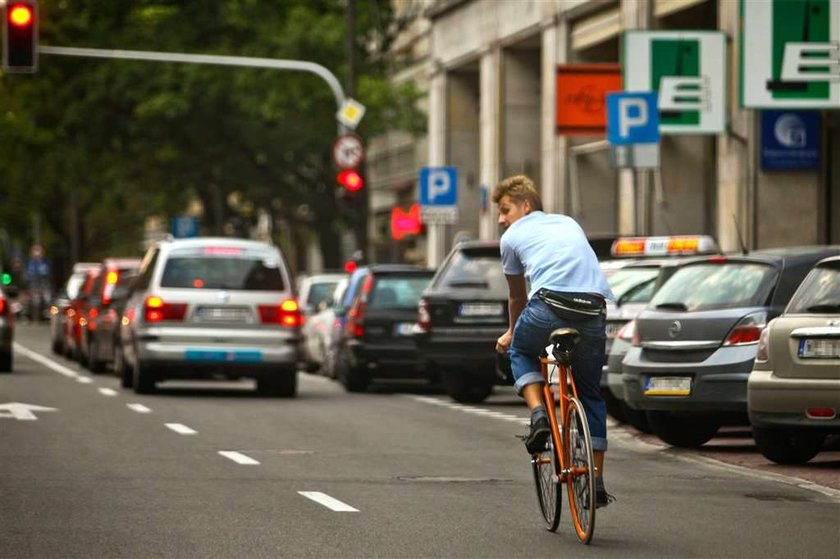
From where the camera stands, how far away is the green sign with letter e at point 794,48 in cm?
2698

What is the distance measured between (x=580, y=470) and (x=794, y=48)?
17.9 metres

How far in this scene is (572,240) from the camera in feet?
34.6

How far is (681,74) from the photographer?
1230 inches

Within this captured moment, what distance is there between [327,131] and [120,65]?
5.47m

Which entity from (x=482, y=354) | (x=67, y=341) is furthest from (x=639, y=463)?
(x=67, y=341)

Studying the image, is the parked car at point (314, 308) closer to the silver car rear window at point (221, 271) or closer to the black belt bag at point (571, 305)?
the silver car rear window at point (221, 271)

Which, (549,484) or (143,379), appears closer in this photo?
(549,484)

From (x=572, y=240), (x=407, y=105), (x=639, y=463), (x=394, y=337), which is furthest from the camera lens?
(x=407, y=105)

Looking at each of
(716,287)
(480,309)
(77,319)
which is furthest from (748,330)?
(77,319)

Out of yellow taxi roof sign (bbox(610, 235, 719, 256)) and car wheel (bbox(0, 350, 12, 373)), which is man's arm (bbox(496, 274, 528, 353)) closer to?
yellow taxi roof sign (bbox(610, 235, 719, 256))

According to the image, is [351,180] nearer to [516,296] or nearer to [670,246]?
[670,246]

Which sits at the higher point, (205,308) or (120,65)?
(120,65)

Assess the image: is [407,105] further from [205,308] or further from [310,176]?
[205,308]

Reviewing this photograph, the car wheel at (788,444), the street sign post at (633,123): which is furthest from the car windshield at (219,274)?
the car wheel at (788,444)
